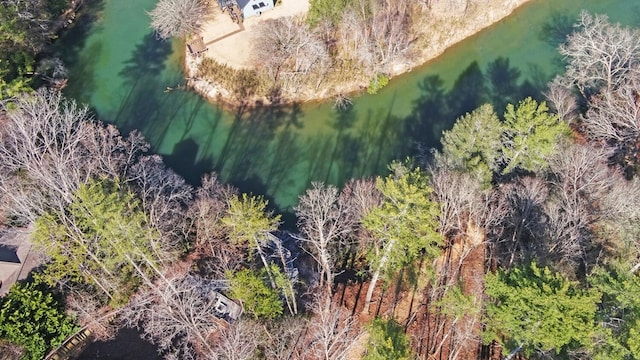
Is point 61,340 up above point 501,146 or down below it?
below

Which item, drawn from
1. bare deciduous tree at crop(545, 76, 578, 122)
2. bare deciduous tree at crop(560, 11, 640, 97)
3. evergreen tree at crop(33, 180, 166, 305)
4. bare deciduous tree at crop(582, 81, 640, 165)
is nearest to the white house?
evergreen tree at crop(33, 180, 166, 305)

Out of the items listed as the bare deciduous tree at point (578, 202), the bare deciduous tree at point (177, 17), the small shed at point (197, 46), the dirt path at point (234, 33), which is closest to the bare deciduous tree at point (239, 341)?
the bare deciduous tree at point (578, 202)

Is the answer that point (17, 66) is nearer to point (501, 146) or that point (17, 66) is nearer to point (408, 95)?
point (408, 95)

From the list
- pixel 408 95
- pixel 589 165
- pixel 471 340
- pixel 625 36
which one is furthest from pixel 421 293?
pixel 625 36

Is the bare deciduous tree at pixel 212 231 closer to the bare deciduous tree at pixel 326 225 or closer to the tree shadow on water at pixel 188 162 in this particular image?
the tree shadow on water at pixel 188 162

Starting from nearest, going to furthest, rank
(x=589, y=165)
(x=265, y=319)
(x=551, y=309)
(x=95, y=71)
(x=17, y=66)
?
(x=551, y=309) → (x=265, y=319) → (x=589, y=165) → (x=17, y=66) → (x=95, y=71)
